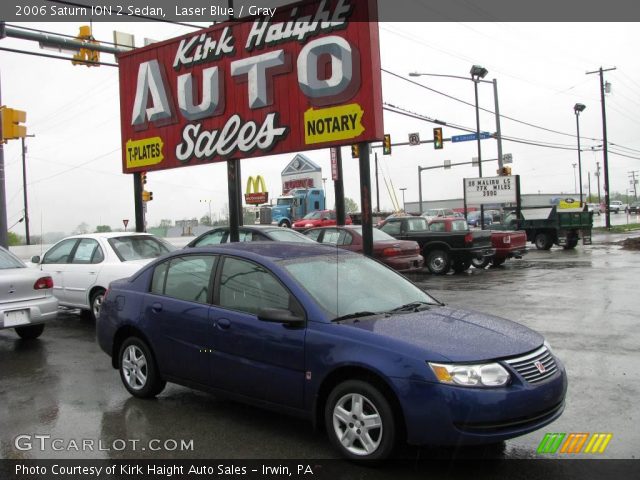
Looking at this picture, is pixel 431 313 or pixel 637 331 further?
pixel 637 331

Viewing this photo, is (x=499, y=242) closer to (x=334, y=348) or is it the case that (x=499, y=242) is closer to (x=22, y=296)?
(x=22, y=296)

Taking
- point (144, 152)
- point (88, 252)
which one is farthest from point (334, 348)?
point (144, 152)

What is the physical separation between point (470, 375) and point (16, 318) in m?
6.72

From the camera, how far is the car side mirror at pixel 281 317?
14.5 ft

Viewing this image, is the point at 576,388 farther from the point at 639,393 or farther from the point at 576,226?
the point at 576,226

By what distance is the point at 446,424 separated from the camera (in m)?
3.76

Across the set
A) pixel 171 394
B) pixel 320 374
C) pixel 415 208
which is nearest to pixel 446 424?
pixel 320 374

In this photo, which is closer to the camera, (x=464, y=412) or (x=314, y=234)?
(x=464, y=412)

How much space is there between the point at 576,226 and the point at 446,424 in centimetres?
2421

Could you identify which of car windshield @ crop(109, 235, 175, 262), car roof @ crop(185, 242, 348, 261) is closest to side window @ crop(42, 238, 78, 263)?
car windshield @ crop(109, 235, 175, 262)

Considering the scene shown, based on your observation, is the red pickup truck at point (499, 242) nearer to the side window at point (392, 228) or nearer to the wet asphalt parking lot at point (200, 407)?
the side window at point (392, 228)

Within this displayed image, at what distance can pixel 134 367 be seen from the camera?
5809 millimetres

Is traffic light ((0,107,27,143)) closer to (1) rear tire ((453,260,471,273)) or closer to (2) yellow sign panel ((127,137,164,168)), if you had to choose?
(2) yellow sign panel ((127,137,164,168))

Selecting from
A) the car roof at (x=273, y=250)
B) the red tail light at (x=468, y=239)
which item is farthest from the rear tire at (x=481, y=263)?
the car roof at (x=273, y=250)
